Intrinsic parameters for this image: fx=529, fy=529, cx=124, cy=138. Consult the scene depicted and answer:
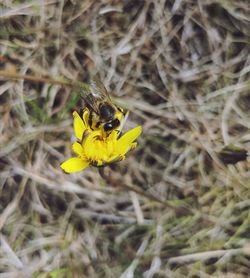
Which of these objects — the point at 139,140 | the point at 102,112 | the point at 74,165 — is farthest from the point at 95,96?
the point at 139,140

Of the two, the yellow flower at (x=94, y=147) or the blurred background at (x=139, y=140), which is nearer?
the yellow flower at (x=94, y=147)

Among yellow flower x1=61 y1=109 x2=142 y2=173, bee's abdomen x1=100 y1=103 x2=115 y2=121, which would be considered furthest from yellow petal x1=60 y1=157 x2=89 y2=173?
bee's abdomen x1=100 y1=103 x2=115 y2=121

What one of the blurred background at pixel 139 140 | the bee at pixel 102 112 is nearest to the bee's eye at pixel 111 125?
the bee at pixel 102 112

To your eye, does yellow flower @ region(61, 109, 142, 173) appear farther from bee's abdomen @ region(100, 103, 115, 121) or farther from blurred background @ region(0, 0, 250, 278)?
blurred background @ region(0, 0, 250, 278)

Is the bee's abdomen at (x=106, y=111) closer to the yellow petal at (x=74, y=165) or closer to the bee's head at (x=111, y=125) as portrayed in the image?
the bee's head at (x=111, y=125)

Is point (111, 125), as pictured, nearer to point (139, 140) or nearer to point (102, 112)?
point (102, 112)

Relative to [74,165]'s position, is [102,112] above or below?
above
